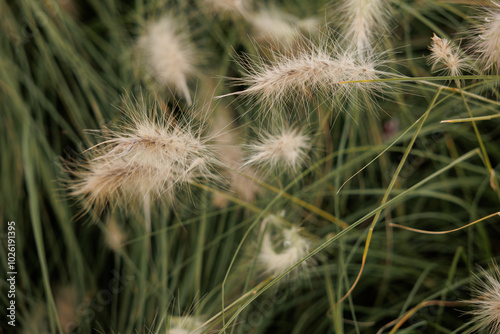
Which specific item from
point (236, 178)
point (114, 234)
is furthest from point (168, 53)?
point (114, 234)

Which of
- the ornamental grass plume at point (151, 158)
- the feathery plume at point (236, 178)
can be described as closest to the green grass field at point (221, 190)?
the feathery plume at point (236, 178)

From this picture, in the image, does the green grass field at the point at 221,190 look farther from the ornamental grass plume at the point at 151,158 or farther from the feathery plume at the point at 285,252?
the ornamental grass plume at the point at 151,158

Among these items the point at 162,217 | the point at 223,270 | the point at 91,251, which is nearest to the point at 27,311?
the point at 91,251

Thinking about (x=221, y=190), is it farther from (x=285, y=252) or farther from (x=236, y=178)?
(x=285, y=252)

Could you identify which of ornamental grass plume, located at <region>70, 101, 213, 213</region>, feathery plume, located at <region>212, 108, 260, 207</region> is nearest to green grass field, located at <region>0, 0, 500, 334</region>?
feathery plume, located at <region>212, 108, 260, 207</region>

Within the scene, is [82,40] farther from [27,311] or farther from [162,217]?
[27,311]

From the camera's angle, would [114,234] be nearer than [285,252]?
No

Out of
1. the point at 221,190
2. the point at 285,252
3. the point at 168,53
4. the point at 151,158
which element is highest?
the point at 168,53
